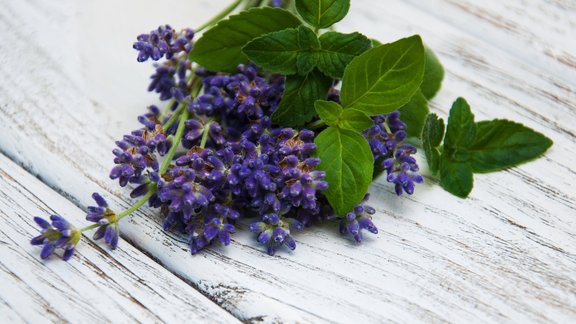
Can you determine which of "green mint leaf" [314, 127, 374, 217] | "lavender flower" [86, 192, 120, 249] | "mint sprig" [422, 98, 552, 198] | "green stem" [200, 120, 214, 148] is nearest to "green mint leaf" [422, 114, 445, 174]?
"mint sprig" [422, 98, 552, 198]

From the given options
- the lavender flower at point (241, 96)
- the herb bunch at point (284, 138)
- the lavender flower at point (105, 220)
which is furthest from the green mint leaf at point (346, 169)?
the lavender flower at point (105, 220)

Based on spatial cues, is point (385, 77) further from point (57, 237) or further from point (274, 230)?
point (57, 237)

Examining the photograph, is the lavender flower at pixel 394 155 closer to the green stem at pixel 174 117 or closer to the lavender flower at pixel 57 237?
the green stem at pixel 174 117

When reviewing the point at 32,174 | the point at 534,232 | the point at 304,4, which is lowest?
the point at 32,174

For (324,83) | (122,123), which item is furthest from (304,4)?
(122,123)

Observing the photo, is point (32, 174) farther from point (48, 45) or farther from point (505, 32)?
point (505, 32)

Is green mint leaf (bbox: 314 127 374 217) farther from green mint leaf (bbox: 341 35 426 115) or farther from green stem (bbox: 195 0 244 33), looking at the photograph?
green stem (bbox: 195 0 244 33)
